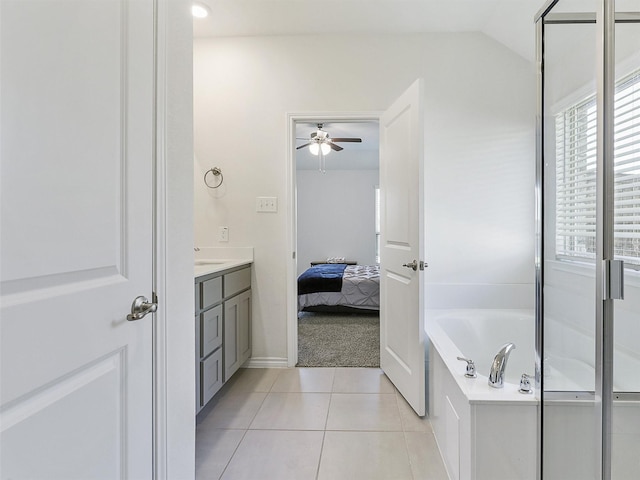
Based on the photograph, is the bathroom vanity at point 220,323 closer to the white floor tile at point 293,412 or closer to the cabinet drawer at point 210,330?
the cabinet drawer at point 210,330

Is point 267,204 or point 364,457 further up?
point 267,204

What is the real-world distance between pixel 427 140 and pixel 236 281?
1788mm

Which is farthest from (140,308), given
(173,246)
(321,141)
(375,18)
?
(321,141)

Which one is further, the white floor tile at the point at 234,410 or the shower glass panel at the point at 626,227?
the white floor tile at the point at 234,410

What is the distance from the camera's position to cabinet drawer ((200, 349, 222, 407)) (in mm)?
1892

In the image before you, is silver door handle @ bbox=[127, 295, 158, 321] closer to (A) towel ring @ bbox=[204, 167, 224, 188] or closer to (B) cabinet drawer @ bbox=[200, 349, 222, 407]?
(B) cabinet drawer @ bbox=[200, 349, 222, 407]

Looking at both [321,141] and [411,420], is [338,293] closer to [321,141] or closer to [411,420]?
[321,141]

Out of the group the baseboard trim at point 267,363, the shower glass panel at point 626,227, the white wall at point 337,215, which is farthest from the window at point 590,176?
the white wall at point 337,215

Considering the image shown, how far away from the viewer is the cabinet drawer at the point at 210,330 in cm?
192

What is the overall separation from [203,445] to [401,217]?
67.7 inches

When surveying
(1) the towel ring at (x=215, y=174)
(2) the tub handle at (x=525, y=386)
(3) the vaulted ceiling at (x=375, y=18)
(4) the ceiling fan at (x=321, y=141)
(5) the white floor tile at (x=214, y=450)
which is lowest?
(5) the white floor tile at (x=214, y=450)

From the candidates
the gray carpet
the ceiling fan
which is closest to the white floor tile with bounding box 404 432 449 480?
the gray carpet

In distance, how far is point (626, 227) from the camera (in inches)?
43.6

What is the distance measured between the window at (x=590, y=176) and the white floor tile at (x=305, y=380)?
1728mm
